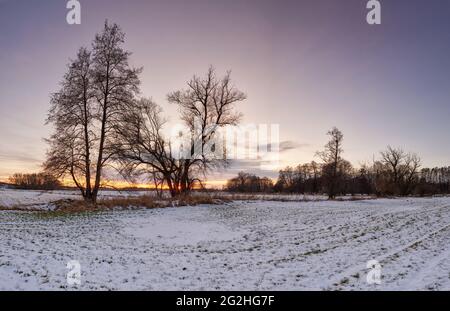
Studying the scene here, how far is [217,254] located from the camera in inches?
→ 434

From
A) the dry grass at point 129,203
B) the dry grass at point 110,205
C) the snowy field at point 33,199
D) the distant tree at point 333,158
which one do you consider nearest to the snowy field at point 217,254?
the dry grass at point 110,205

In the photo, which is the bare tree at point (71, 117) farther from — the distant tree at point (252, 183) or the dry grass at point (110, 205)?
the distant tree at point (252, 183)

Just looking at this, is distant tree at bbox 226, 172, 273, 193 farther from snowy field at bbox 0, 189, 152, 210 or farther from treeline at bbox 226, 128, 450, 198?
snowy field at bbox 0, 189, 152, 210

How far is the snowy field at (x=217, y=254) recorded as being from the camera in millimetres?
7793

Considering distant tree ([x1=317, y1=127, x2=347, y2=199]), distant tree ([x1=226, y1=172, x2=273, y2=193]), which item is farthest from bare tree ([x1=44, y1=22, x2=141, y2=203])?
distant tree ([x1=226, y1=172, x2=273, y2=193])

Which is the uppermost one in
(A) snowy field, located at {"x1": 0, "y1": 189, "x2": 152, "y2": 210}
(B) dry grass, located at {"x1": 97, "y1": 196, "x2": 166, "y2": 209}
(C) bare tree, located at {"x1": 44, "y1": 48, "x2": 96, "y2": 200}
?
(C) bare tree, located at {"x1": 44, "y1": 48, "x2": 96, "y2": 200}

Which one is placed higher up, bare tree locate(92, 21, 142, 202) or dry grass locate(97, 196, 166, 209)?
bare tree locate(92, 21, 142, 202)

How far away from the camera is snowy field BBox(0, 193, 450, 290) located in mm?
7793

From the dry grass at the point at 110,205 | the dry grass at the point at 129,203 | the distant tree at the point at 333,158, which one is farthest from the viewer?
the distant tree at the point at 333,158

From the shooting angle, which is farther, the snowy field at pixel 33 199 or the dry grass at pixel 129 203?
the snowy field at pixel 33 199

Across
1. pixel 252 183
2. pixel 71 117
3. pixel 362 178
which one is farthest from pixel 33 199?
pixel 252 183

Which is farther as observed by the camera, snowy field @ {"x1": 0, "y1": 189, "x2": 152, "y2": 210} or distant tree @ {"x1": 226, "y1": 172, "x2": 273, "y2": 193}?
distant tree @ {"x1": 226, "y1": 172, "x2": 273, "y2": 193}
